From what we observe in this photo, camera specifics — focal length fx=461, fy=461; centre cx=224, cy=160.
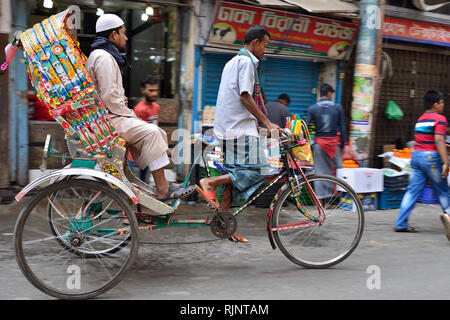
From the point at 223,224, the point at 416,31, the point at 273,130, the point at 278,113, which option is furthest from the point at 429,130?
the point at 416,31

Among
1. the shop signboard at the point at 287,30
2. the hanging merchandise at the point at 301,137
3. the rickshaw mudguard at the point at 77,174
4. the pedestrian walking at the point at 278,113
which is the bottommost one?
the rickshaw mudguard at the point at 77,174

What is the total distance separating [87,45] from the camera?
307 inches

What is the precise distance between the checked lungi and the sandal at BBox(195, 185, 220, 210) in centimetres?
22

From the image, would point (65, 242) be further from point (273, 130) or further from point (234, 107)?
point (273, 130)

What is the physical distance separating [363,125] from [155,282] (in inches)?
192

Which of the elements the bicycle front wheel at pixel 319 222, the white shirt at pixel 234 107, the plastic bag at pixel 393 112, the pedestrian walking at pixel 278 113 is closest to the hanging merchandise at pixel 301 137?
the bicycle front wheel at pixel 319 222

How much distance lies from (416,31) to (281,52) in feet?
11.1

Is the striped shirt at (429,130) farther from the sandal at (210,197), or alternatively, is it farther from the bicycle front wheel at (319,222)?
the sandal at (210,197)

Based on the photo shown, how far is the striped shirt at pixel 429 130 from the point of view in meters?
5.32

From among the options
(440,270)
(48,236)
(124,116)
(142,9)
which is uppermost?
(142,9)

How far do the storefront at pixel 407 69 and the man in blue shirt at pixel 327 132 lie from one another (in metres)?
2.85

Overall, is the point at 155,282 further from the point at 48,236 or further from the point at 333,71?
the point at 333,71

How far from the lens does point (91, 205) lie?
3.36m

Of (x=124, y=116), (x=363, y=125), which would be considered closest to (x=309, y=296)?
(x=124, y=116)
